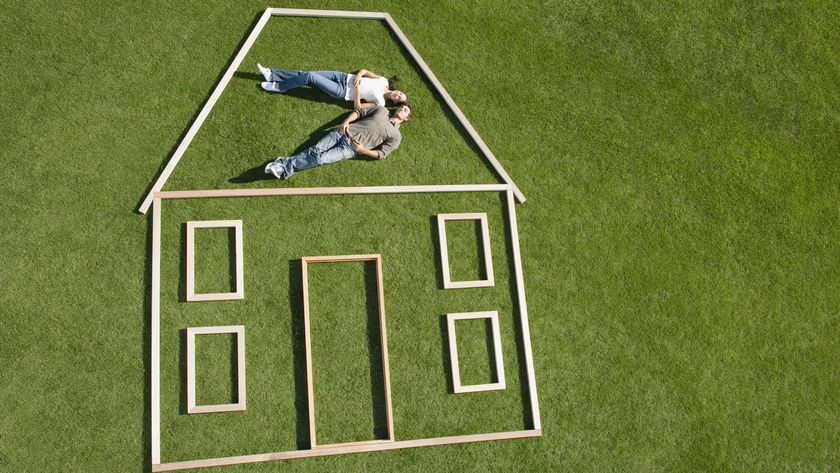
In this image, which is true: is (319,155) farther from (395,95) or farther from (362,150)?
(395,95)

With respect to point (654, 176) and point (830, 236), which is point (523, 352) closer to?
point (654, 176)

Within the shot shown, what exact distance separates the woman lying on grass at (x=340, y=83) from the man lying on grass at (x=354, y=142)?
6.0 inches

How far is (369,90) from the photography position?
612 cm

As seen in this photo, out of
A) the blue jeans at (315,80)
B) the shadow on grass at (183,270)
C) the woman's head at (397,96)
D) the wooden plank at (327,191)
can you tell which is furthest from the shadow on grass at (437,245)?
the shadow on grass at (183,270)

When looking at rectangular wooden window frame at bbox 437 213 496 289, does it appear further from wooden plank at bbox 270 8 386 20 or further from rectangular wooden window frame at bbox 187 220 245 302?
wooden plank at bbox 270 8 386 20

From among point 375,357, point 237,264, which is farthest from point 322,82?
point 375,357

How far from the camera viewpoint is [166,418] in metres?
5.45

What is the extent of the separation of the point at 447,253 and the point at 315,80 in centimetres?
222

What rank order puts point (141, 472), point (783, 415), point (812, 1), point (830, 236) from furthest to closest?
point (812, 1), point (830, 236), point (783, 415), point (141, 472)

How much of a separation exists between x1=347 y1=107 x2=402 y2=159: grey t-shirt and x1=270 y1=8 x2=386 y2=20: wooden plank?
1.13m

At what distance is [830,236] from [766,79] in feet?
6.51

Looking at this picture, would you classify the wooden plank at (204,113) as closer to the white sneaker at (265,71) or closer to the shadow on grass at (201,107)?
the shadow on grass at (201,107)

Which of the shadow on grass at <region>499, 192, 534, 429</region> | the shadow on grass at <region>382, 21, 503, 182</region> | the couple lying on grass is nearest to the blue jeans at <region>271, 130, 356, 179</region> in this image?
the couple lying on grass

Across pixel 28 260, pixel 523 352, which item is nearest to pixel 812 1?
pixel 523 352
